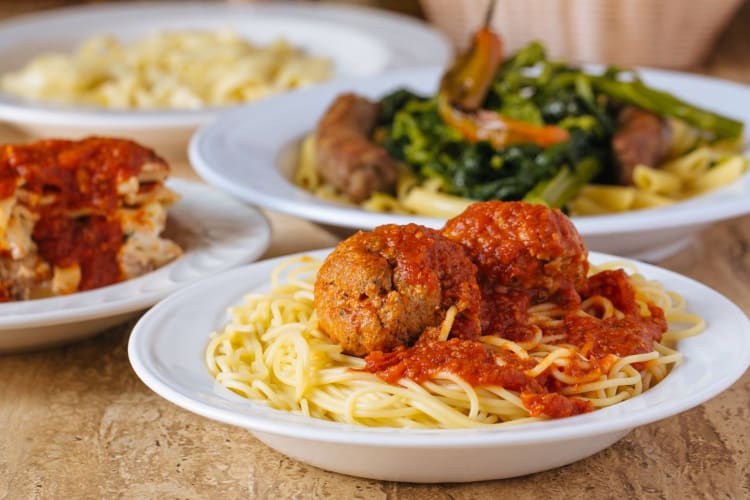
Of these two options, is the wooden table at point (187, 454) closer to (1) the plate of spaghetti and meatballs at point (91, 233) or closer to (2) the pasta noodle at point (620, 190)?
(1) the plate of spaghetti and meatballs at point (91, 233)

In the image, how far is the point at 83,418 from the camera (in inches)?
130

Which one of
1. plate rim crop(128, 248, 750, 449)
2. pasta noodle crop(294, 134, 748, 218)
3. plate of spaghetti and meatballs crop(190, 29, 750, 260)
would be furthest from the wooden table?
pasta noodle crop(294, 134, 748, 218)

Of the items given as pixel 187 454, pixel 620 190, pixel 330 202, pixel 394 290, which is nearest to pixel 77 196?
pixel 330 202

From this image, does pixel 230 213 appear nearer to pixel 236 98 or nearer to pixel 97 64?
pixel 236 98

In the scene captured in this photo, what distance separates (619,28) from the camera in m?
8.19

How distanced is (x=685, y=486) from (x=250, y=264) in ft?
5.57

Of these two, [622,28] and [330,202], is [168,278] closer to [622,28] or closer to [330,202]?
[330,202]

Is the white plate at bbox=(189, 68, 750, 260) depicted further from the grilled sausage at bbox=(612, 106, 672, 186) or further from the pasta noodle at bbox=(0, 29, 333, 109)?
the pasta noodle at bbox=(0, 29, 333, 109)

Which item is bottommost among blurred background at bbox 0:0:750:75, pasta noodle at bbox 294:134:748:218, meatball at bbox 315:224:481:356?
blurred background at bbox 0:0:750:75

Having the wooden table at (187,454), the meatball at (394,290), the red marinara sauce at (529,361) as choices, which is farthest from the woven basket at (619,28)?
the meatball at (394,290)

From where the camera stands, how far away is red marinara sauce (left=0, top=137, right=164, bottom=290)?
12.7 ft

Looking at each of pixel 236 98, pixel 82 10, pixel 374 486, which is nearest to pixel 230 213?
pixel 374 486

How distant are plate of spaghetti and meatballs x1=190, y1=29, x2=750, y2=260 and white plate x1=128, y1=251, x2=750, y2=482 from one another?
4.07 ft

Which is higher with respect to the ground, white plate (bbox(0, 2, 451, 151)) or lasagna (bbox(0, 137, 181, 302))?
lasagna (bbox(0, 137, 181, 302))
